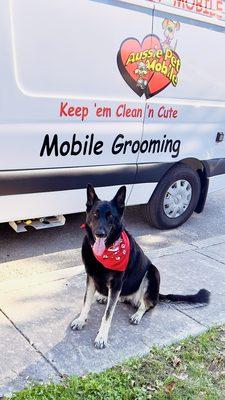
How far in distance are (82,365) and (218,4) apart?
4.40m

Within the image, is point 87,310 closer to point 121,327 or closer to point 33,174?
point 121,327

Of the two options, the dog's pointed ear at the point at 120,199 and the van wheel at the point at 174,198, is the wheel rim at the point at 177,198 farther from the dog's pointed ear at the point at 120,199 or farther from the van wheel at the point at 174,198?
the dog's pointed ear at the point at 120,199

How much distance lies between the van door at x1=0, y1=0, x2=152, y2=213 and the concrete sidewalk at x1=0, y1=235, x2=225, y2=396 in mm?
942

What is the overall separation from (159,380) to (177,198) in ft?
10.4

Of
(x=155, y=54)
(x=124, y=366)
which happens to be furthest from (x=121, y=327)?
(x=155, y=54)

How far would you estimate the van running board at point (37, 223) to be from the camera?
14.0ft

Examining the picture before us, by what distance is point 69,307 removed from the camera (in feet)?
11.3

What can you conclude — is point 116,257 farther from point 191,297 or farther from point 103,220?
point 191,297

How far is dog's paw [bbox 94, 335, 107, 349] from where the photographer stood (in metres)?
2.97

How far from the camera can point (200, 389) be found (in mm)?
2684

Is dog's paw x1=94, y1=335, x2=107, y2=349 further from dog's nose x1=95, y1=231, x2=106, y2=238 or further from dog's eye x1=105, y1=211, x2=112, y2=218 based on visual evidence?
dog's eye x1=105, y1=211, x2=112, y2=218

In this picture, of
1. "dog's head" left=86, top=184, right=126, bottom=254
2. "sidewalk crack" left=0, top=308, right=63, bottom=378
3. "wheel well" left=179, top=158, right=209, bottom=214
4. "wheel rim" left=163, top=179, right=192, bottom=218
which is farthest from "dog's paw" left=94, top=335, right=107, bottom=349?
"wheel well" left=179, top=158, right=209, bottom=214

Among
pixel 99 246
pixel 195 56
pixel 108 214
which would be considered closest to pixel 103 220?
pixel 108 214

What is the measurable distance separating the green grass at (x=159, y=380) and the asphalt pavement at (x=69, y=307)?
111mm
